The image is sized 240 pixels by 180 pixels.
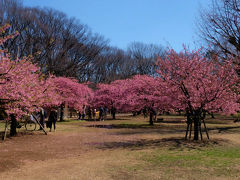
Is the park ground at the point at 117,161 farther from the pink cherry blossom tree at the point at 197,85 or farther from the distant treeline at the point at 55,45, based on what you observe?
the distant treeline at the point at 55,45

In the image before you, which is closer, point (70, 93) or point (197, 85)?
point (197, 85)

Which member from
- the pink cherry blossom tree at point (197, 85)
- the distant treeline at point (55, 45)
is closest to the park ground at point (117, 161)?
the pink cherry blossom tree at point (197, 85)

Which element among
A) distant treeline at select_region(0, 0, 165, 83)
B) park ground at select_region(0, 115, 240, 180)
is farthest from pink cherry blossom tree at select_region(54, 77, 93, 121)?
park ground at select_region(0, 115, 240, 180)

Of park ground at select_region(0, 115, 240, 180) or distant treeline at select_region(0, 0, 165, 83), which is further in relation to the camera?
distant treeline at select_region(0, 0, 165, 83)

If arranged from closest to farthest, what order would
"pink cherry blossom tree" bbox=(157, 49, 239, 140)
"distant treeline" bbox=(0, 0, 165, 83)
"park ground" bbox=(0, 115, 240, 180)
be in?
1. "park ground" bbox=(0, 115, 240, 180)
2. "pink cherry blossom tree" bbox=(157, 49, 239, 140)
3. "distant treeline" bbox=(0, 0, 165, 83)

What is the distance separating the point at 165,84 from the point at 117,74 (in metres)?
41.3

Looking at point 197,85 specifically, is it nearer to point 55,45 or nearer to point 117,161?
point 117,161

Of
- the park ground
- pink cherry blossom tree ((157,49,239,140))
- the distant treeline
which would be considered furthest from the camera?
the distant treeline

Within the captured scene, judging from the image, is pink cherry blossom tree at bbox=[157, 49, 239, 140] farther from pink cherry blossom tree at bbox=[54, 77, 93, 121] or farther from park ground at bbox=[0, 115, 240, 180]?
pink cherry blossom tree at bbox=[54, 77, 93, 121]

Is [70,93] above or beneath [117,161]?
above

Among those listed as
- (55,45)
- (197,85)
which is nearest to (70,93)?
(55,45)

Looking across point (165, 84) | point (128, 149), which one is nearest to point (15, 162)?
point (128, 149)

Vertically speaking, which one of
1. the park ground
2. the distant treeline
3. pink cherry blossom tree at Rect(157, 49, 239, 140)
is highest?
the distant treeline

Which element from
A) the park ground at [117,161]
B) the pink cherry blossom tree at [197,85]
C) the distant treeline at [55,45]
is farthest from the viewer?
the distant treeline at [55,45]
